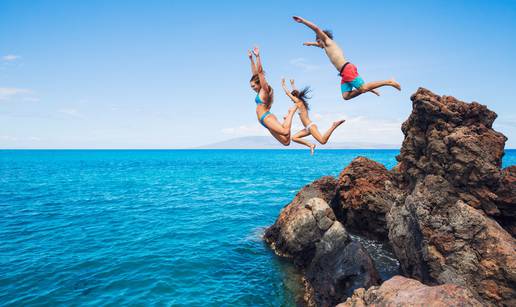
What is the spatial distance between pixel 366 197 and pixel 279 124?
11.5 m

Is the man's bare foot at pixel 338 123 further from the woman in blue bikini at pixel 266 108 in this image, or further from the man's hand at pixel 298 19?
the man's hand at pixel 298 19

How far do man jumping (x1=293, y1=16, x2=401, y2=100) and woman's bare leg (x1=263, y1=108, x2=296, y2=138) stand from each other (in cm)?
142

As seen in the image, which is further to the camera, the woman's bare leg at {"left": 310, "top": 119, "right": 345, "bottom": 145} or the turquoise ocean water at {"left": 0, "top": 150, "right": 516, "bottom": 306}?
the turquoise ocean water at {"left": 0, "top": 150, "right": 516, "bottom": 306}

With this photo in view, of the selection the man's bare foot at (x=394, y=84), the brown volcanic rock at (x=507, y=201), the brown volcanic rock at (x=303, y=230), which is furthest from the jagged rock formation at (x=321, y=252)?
the man's bare foot at (x=394, y=84)

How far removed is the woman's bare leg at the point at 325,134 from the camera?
8.03 metres

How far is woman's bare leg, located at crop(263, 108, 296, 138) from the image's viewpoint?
779 centimetres

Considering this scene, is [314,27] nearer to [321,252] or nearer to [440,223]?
[440,223]

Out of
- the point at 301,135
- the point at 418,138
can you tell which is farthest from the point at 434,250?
the point at 301,135

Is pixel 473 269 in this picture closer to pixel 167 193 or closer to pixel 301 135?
pixel 301 135

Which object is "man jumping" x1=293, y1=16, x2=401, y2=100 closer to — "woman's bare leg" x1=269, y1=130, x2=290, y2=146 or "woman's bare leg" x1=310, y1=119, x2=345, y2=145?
"woman's bare leg" x1=310, y1=119, x2=345, y2=145

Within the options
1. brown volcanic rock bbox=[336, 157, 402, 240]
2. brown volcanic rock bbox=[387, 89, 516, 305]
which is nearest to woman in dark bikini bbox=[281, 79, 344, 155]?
brown volcanic rock bbox=[387, 89, 516, 305]

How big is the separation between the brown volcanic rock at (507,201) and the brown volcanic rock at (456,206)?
4 cm

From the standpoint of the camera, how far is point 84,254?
17141mm

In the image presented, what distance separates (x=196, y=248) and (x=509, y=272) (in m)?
14.7
